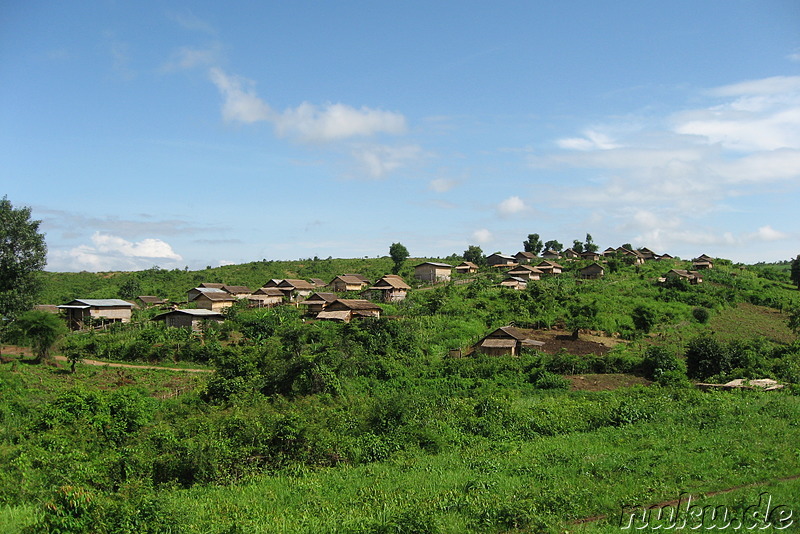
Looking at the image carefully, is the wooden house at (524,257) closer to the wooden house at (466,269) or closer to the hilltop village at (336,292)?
the hilltop village at (336,292)

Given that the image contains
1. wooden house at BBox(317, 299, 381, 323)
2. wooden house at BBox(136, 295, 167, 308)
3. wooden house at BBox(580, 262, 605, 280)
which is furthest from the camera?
wooden house at BBox(580, 262, 605, 280)

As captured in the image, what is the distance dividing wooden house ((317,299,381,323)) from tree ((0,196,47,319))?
2052 centimetres

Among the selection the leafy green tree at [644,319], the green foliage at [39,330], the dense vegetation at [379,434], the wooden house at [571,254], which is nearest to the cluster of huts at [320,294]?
the wooden house at [571,254]

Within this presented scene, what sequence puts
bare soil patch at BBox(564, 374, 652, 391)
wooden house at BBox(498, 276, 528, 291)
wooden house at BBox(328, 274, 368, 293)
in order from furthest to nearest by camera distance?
wooden house at BBox(328, 274, 368, 293), wooden house at BBox(498, 276, 528, 291), bare soil patch at BBox(564, 374, 652, 391)

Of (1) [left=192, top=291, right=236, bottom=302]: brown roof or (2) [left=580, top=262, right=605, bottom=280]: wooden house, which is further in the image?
(2) [left=580, top=262, right=605, bottom=280]: wooden house

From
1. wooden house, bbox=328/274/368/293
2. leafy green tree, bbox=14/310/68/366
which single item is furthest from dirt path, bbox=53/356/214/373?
wooden house, bbox=328/274/368/293

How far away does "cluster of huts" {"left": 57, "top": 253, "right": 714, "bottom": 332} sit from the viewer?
44969 millimetres

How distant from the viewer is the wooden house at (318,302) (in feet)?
156

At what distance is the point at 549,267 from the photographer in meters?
66.5

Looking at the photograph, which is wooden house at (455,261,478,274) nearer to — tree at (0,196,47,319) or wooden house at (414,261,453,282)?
wooden house at (414,261,453,282)

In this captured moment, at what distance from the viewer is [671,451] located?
14.3m

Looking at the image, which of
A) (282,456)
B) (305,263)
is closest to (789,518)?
(282,456)

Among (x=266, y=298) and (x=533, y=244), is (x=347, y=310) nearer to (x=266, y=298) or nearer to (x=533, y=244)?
(x=266, y=298)

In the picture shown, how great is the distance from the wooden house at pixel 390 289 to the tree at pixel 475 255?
25.8 meters
